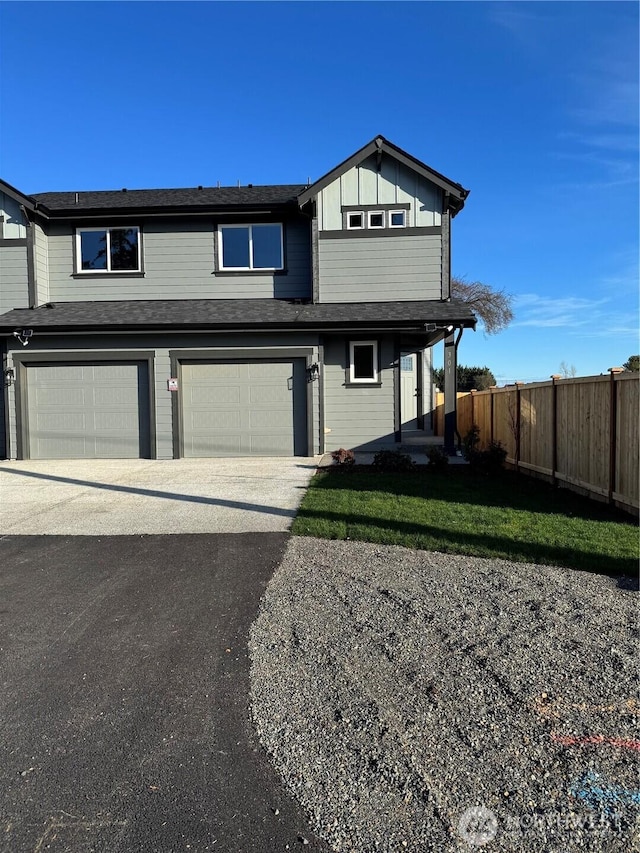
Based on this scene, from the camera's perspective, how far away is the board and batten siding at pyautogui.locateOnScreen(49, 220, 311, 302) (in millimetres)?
14109

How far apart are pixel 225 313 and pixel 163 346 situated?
1.65 m

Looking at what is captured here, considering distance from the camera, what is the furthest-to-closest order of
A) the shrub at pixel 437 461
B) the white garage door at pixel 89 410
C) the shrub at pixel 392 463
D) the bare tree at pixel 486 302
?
the bare tree at pixel 486 302, the white garage door at pixel 89 410, the shrub at pixel 437 461, the shrub at pixel 392 463

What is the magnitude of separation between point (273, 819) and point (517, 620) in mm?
2433

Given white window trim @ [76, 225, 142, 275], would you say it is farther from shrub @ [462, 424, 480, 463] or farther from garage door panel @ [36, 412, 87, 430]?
shrub @ [462, 424, 480, 463]

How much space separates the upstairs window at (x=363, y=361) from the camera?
13656mm

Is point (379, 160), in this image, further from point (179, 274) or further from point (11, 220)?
point (11, 220)

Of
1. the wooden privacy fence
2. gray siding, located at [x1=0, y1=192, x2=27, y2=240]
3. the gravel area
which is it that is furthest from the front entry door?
the gravel area

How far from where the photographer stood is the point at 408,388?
16500mm

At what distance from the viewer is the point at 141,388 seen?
13.3m

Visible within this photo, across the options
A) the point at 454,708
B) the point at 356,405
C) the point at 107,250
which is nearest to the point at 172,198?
the point at 107,250

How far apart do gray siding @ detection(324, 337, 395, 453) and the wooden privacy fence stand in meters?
2.64

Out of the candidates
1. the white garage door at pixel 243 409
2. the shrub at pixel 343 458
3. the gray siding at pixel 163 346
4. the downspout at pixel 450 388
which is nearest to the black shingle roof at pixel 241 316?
the gray siding at pixel 163 346

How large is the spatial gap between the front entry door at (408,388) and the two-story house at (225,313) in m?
2.57

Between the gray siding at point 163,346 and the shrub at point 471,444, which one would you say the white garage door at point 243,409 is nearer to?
the gray siding at point 163,346
